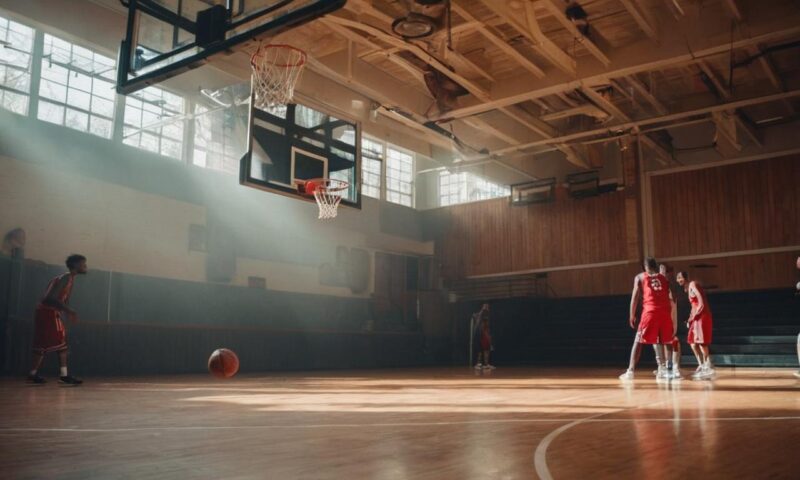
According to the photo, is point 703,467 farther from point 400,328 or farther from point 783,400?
point 400,328

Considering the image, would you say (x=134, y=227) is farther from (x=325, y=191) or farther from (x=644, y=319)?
(x=644, y=319)

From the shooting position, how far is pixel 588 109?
570 inches

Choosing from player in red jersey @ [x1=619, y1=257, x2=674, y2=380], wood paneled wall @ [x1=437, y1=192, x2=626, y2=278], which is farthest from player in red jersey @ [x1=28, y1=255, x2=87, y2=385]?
wood paneled wall @ [x1=437, y1=192, x2=626, y2=278]

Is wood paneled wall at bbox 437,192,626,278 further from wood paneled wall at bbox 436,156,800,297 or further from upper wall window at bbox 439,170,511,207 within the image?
upper wall window at bbox 439,170,511,207

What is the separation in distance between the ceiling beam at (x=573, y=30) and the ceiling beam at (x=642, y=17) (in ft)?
2.59

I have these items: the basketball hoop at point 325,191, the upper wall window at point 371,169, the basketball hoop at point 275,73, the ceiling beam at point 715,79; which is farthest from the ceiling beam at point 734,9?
the upper wall window at point 371,169

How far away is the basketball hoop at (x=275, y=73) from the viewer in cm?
1021

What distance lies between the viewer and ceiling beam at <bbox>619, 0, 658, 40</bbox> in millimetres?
10312

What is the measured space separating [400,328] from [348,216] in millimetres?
3814

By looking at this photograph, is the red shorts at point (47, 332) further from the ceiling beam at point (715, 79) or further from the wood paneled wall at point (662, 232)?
the wood paneled wall at point (662, 232)

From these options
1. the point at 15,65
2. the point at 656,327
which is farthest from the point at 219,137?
the point at 656,327

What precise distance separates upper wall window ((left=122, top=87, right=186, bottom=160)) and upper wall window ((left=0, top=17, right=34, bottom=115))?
212cm

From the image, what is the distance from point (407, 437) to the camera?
3748 millimetres

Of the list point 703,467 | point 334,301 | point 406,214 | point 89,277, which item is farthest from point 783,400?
point 406,214
